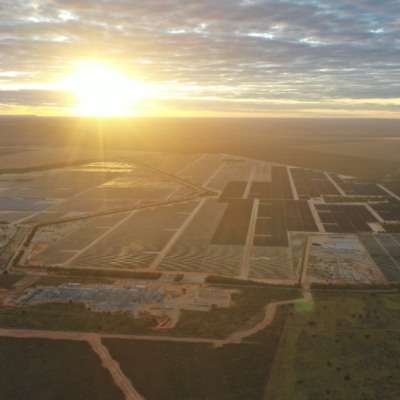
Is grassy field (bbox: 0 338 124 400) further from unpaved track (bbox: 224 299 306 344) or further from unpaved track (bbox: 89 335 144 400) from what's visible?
unpaved track (bbox: 224 299 306 344)

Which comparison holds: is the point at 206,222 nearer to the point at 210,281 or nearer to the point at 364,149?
the point at 210,281

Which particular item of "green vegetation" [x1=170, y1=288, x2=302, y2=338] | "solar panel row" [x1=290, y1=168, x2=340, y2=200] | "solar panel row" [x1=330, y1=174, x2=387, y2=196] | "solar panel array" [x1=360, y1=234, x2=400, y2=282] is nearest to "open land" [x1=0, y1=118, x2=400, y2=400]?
"green vegetation" [x1=170, y1=288, x2=302, y2=338]

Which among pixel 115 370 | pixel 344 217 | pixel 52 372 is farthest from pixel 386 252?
pixel 52 372

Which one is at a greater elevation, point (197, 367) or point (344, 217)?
point (197, 367)

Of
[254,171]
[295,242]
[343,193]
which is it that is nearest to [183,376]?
[295,242]

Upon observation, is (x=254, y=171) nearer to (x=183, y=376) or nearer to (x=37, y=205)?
(x=37, y=205)

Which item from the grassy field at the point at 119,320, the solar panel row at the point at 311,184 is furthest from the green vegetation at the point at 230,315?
the solar panel row at the point at 311,184
